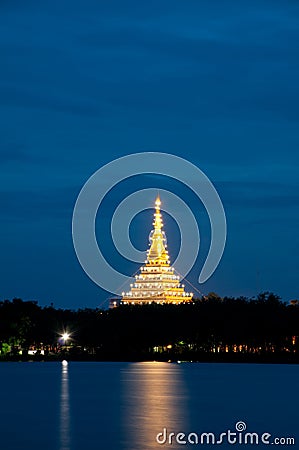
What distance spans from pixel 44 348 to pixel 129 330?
22.7 metres

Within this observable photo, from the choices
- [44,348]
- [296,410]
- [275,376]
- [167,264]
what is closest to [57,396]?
[296,410]

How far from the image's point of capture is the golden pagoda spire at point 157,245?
16250 cm

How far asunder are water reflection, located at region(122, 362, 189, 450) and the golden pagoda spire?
82615 millimetres

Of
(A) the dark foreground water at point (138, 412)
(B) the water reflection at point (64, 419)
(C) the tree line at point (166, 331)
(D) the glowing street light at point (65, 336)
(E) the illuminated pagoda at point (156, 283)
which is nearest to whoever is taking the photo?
(B) the water reflection at point (64, 419)

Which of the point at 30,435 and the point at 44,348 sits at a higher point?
the point at 44,348

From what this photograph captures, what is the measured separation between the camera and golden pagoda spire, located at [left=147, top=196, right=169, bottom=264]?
533 feet

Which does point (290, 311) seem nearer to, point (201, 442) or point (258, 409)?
point (258, 409)

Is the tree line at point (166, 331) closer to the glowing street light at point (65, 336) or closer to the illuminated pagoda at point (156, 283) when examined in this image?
the glowing street light at point (65, 336)

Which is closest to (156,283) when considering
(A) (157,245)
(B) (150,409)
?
(A) (157,245)

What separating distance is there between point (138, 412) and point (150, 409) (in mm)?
1578

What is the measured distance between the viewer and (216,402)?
5838 cm

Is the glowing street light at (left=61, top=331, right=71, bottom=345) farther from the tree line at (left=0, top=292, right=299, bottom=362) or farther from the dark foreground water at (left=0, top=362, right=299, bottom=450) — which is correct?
the dark foreground water at (left=0, top=362, right=299, bottom=450)

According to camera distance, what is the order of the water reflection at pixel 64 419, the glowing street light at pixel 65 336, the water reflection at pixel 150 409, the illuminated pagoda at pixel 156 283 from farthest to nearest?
the illuminated pagoda at pixel 156 283 → the glowing street light at pixel 65 336 → the water reflection at pixel 150 409 → the water reflection at pixel 64 419

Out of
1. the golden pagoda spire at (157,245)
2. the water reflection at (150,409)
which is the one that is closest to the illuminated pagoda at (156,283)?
the golden pagoda spire at (157,245)
